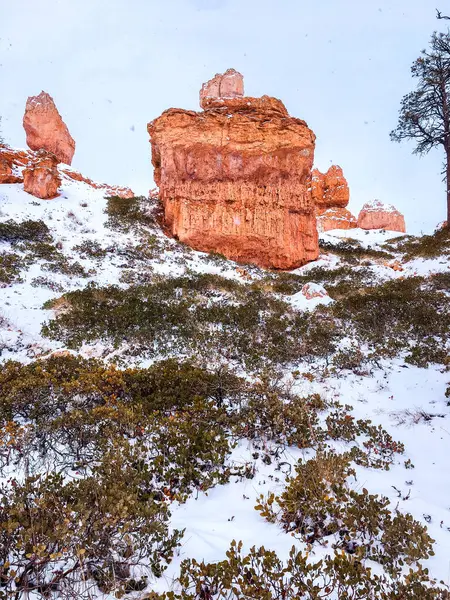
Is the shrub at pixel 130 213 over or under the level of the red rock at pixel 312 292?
over

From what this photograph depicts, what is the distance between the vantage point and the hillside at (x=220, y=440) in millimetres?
2566

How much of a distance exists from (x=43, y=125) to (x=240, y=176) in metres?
25.9

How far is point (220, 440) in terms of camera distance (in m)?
4.30

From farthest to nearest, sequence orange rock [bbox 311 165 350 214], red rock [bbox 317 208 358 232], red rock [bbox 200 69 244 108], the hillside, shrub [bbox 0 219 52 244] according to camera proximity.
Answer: orange rock [bbox 311 165 350 214] < red rock [bbox 317 208 358 232] < red rock [bbox 200 69 244 108] < shrub [bbox 0 219 52 244] < the hillside

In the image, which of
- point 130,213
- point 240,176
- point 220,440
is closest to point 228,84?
point 240,176

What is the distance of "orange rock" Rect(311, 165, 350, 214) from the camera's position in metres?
49.8

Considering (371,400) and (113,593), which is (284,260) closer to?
(371,400)

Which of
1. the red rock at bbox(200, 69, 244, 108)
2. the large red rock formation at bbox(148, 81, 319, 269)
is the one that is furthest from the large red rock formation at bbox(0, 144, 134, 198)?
the red rock at bbox(200, 69, 244, 108)

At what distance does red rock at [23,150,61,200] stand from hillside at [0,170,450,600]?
10.2 metres

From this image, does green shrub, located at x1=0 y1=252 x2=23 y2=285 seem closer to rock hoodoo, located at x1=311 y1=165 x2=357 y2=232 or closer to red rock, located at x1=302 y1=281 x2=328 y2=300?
red rock, located at x1=302 y1=281 x2=328 y2=300

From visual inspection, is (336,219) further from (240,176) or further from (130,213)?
(130,213)

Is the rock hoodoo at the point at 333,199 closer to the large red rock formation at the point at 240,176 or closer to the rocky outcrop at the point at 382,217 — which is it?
the rocky outcrop at the point at 382,217

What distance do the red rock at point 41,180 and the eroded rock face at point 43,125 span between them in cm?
1511

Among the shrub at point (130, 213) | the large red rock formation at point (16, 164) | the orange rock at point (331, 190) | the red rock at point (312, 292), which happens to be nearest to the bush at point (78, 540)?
the red rock at point (312, 292)
